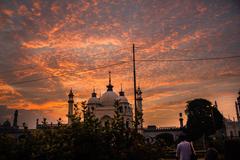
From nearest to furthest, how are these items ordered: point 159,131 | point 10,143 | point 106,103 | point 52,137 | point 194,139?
point 52,137, point 10,143, point 194,139, point 106,103, point 159,131

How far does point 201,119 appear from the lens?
165 ft

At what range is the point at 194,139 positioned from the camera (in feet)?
164

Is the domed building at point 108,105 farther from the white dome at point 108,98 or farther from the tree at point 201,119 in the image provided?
the tree at point 201,119

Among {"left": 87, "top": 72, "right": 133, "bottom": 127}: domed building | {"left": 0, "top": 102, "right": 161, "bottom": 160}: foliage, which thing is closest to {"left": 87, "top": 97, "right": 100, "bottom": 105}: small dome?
{"left": 87, "top": 72, "right": 133, "bottom": 127}: domed building

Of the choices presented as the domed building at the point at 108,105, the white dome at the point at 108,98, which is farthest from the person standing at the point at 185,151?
the white dome at the point at 108,98

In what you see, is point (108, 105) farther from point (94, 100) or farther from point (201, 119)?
point (201, 119)

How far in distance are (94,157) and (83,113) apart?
6.85 ft

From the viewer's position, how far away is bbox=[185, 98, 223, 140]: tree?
161 ft

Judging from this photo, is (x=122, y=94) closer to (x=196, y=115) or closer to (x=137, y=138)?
(x=196, y=115)

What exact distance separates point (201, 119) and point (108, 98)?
2363 cm

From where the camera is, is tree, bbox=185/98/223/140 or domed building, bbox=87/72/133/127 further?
→ domed building, bbox=87/72/133/127

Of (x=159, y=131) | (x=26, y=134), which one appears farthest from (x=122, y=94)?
(x=26, y=134)

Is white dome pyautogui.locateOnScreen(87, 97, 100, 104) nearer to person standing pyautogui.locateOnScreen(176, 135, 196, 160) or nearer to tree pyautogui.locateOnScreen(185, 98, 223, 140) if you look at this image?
tree pyautogui.locateOnScreen(185, 98, 223, 140)

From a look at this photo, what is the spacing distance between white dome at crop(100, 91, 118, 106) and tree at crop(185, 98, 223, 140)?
18536 millimetres
